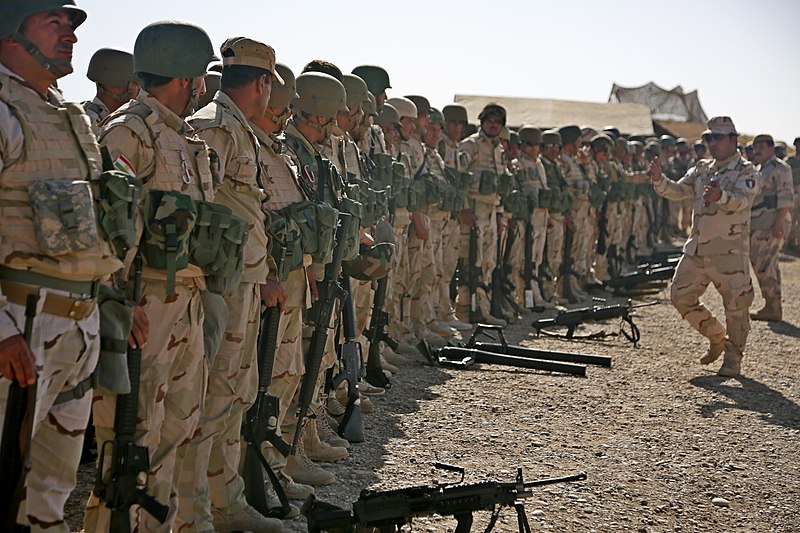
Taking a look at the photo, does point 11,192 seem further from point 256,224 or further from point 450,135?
point 450,135

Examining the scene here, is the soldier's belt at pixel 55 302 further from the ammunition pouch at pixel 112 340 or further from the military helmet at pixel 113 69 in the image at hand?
the military helmet at pixel 113 69

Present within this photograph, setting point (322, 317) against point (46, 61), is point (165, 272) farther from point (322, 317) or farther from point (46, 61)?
point (322, 317)

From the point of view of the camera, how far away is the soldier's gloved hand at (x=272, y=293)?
510 centimetres

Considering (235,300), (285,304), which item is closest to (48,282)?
(235,300)

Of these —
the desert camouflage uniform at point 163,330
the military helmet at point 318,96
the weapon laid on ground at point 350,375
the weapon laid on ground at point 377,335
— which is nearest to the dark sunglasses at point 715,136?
the weapon laid on ground at point 377,335

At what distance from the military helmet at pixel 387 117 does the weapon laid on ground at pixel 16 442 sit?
6931 millimetres

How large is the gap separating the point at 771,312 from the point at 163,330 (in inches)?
479

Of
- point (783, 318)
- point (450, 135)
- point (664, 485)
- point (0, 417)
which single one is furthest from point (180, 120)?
point (783, 318)

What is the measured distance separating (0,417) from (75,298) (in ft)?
1.57

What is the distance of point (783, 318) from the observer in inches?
583

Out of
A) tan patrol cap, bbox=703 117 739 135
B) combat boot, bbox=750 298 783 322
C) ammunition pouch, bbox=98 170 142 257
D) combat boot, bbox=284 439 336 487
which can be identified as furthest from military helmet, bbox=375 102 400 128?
combat boot, bbox=750 298 783 322

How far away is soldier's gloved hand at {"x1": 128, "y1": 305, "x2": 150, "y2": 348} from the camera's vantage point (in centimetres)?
387

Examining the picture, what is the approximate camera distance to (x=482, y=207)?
42.1 ft

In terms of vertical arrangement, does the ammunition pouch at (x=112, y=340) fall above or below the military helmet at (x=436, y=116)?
below
